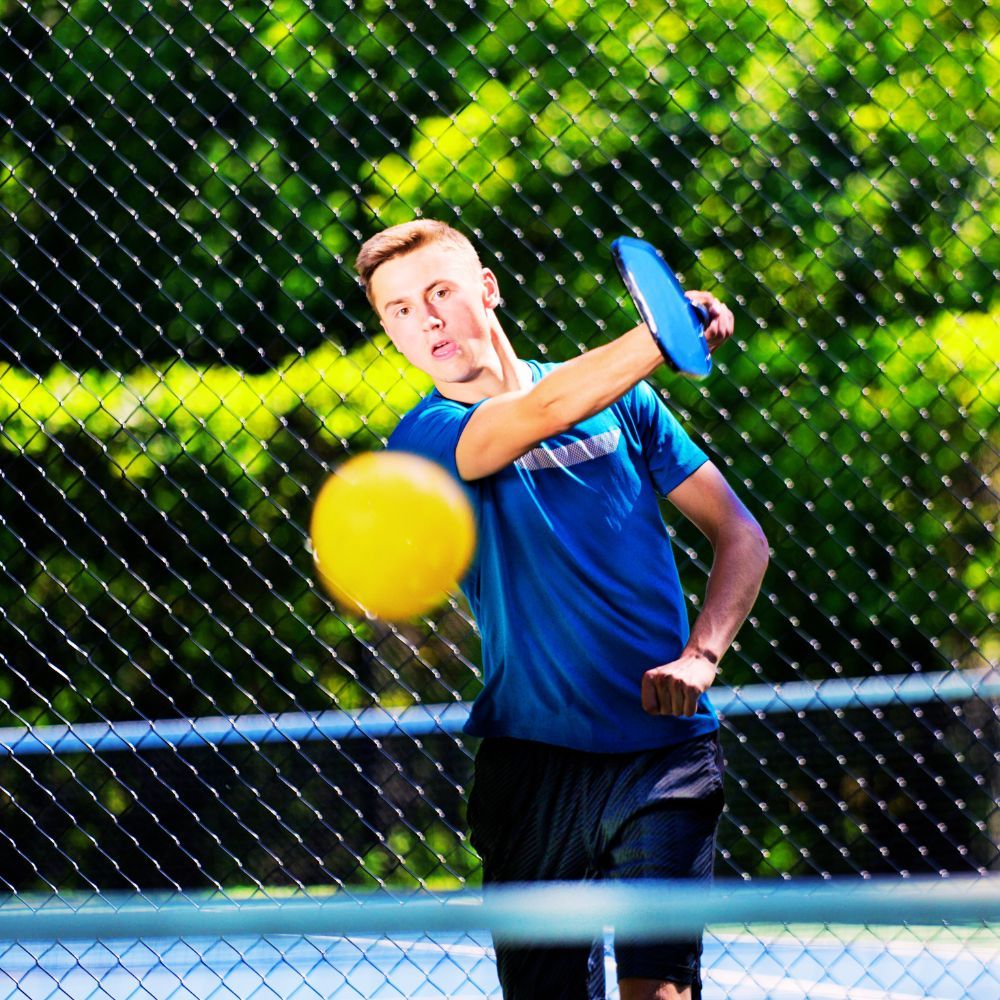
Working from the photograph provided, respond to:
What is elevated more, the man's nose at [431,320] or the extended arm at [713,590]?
the man's nose at [431,320]

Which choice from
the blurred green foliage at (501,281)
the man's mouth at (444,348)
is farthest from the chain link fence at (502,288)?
the man's mouth at (444,348)

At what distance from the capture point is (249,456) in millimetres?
6055

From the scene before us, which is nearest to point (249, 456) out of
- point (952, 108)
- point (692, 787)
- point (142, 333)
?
point (142, 333)

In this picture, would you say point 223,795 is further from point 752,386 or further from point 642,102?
point 642,102

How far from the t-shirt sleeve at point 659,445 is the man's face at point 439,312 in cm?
22

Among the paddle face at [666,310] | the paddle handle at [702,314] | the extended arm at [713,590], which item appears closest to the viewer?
the paddle face at [666,310]

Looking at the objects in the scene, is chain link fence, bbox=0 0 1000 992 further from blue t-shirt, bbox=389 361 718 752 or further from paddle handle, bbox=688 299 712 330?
paddle handle, bbox=688 299 712 330

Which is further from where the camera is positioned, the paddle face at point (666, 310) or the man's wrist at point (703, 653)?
the man's wrist at point (703, 653)

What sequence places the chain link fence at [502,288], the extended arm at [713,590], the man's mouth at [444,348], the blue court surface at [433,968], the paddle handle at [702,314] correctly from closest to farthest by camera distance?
1. the paddle handle at [702,314]
2. the extended arm at [713,590]
3. the man's mouth at [444,348]
4. the blue court surface at [433,968]
5. the chain link fence at [502,288]

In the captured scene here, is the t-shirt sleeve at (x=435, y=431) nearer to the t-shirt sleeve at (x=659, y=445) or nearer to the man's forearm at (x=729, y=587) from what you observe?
the t-shirt sleeve at (x=659, y=445)

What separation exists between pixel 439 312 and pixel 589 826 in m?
0.70

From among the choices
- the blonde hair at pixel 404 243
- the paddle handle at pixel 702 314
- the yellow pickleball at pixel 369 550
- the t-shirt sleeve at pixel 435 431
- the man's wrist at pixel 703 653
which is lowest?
the yellow pickleball at pixel 369 550

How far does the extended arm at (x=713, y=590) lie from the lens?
6.15 feet

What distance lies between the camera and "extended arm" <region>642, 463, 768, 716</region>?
1.87 metres
